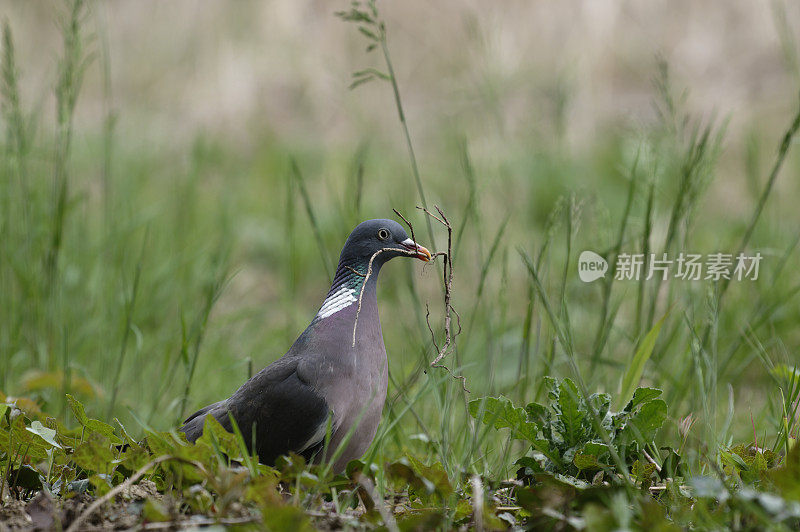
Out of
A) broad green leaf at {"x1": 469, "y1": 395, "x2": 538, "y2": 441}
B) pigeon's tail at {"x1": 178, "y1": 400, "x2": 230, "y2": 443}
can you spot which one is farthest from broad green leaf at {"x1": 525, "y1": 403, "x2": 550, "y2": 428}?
pigeon's tail at {"x1": 178, "y1": 400, "x2": 230, "y2": 443}

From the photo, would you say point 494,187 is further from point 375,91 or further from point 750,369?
point 375,91

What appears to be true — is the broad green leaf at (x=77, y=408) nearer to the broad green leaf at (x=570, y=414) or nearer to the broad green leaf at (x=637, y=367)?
the broad green leaf at (x=570, y=414)

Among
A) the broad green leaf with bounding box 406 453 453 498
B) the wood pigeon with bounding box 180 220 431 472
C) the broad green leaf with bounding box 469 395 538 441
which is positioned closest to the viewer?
the broad green leaf with bounding box 406 453 453 498

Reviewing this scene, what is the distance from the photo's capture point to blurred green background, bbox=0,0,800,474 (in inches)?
120

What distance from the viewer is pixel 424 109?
26.3 ft

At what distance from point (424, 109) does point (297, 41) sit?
1314 mm

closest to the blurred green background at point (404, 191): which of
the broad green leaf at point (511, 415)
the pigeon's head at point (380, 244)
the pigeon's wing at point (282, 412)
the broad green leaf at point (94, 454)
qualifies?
the broad green leaf at point (511, 415)

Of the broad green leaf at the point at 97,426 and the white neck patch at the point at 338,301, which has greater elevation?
the white neck patch at the point at 338,301

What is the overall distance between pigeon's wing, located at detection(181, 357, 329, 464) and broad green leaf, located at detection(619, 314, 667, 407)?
2.65ft

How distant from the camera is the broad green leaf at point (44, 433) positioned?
206 centimetres

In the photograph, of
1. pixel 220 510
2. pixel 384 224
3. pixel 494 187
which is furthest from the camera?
pixel 494 187

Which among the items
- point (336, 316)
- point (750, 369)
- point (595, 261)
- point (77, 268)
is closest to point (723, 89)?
point (750, 369)

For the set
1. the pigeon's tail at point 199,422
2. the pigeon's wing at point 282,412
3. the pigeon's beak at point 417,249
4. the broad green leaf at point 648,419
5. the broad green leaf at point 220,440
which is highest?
the pigeon's beak at point 417,249

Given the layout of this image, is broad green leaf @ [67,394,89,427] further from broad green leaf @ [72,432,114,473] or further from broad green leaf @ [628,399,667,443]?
broad green leaf @ [628,399,667,443]
